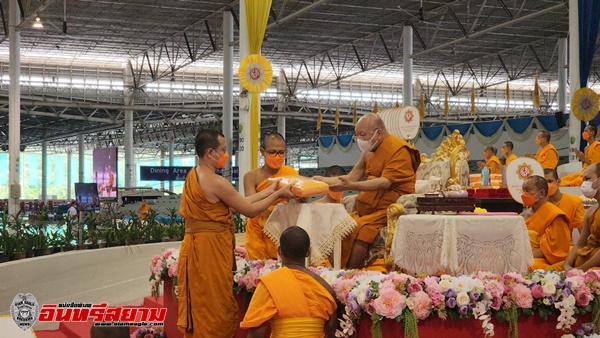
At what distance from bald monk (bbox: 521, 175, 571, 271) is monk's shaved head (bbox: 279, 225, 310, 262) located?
2242 mm

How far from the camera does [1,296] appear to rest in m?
8.08

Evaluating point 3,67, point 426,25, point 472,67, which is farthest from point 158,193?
point 472,67

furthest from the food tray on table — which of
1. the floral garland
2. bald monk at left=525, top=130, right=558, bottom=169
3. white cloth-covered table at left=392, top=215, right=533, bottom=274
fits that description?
bald monk at left=525, top=130, right=558, bottom=169

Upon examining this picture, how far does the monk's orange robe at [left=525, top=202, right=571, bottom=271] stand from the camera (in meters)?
5.28

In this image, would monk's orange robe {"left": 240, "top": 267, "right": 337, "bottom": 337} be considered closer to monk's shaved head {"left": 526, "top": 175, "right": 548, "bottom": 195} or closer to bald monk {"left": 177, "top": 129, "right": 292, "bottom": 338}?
bald monk {"left": 177, "top": 129, "right": 292, "bottom": 338}

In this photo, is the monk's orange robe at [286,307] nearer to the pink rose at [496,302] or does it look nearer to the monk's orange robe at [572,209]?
the pink rose at [496,302]

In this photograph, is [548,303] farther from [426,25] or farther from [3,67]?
[3,67]

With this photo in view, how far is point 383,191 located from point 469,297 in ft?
4.52

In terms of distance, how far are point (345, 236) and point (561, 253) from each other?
162 centimetres

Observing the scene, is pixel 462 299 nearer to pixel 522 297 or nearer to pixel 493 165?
pixel 522 297

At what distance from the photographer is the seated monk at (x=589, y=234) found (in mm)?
4840

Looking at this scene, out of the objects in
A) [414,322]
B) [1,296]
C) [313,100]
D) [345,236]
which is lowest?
[1,296]

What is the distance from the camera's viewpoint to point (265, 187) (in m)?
5.47

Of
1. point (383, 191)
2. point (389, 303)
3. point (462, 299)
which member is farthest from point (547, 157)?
point (389, 303)
